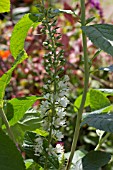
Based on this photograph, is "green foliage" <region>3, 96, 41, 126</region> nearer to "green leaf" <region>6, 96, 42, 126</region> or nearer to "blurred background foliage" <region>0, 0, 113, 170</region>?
"green leaf" <region>6, 96, 42, 126</region>

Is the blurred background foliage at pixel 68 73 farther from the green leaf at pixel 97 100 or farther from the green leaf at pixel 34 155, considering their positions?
the green leaf at pixel 34 155

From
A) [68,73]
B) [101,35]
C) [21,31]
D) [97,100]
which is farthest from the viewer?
[68,73]

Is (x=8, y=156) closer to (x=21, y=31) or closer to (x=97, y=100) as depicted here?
(x=21, y=31)

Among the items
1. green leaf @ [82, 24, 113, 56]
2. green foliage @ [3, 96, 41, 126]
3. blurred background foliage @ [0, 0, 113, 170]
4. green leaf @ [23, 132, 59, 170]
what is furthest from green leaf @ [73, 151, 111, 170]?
blurred background foliage @ [0, 0, 113, 170]

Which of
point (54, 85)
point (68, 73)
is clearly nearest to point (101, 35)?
point (54, 85)

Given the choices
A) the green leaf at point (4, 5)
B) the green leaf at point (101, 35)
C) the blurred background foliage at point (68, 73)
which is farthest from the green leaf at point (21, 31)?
the blurred background foliage at point (68, 73)
